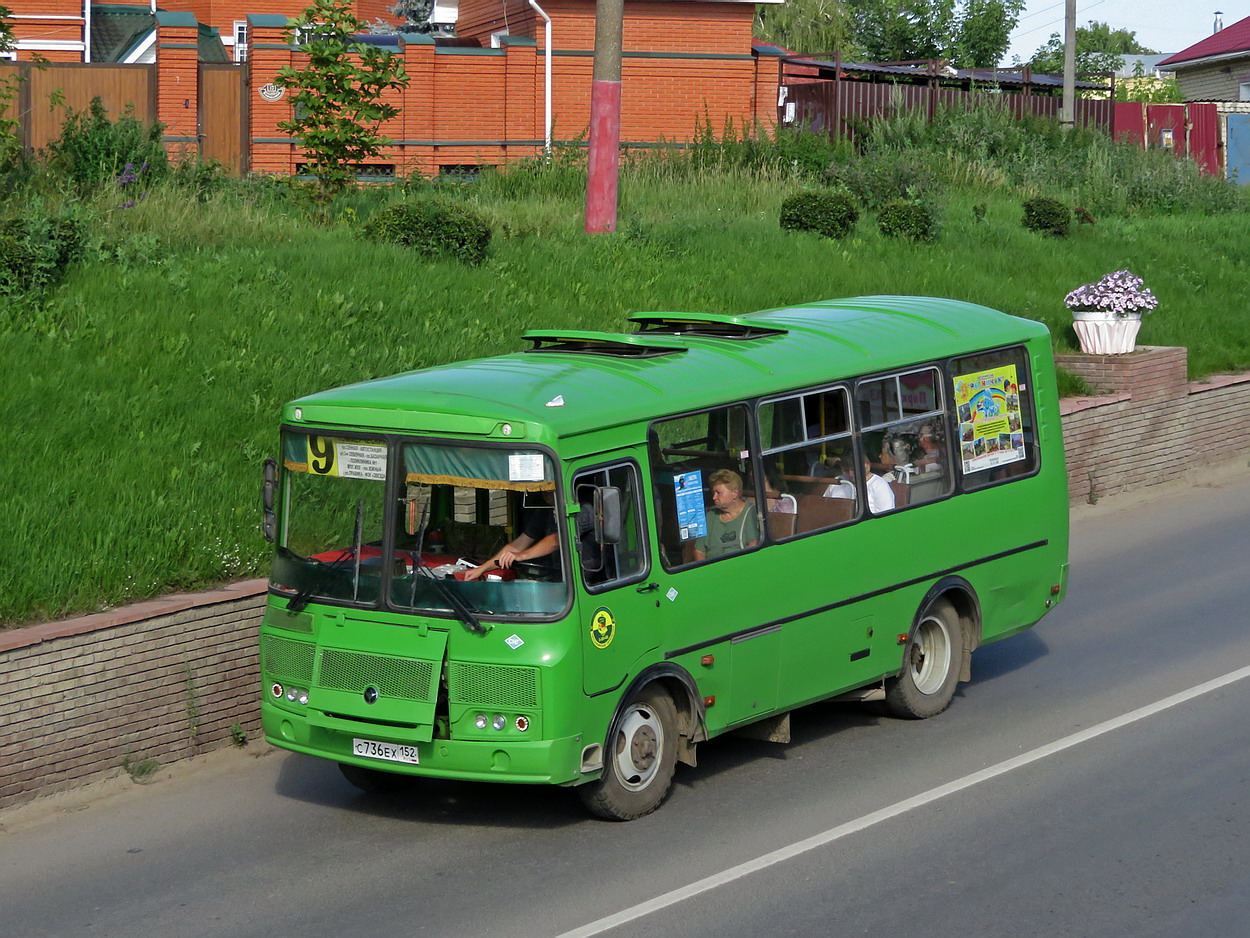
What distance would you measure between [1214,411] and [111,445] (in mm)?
13247

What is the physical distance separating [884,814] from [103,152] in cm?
1508

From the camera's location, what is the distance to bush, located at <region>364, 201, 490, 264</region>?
17969 mm

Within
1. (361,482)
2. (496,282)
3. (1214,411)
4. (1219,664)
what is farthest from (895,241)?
(361,482)

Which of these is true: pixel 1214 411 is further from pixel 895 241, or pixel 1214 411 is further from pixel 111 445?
pixel 111 445

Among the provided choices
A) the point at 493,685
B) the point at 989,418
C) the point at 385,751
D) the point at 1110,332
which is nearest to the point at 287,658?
the point at 385,751

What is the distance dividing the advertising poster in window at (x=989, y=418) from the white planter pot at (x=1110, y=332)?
7.86 metres

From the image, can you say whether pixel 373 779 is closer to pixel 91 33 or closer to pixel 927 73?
pixel 927 73

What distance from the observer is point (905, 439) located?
10.6m

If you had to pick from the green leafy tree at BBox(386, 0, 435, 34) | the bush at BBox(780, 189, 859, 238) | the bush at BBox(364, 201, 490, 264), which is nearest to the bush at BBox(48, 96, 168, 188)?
the bush at BBox(364, 201, 490, 264)

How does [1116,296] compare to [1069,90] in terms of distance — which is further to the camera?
[1069,90]

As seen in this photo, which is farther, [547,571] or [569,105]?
[569,105]

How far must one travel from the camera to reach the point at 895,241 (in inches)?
899

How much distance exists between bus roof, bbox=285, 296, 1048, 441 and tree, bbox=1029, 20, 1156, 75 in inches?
1858

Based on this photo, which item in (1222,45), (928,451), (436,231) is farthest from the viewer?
(1222,45)
